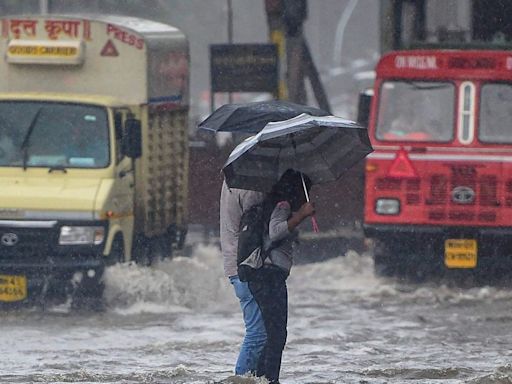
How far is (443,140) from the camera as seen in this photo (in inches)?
685

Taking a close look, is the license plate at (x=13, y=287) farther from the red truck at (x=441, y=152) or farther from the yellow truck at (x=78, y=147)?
the red truck at (x=441, y=152)

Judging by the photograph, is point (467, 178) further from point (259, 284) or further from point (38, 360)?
point (259, 284)

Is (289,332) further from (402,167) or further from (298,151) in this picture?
(298,151)

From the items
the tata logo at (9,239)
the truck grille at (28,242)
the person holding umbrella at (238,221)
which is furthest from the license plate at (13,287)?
the person holding umbrella at (238,221)

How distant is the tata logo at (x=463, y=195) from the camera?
1728cm

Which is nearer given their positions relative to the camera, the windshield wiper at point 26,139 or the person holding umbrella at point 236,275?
the person holding umbrella at point 236,275

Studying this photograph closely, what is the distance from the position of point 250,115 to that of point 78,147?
20.1 ft

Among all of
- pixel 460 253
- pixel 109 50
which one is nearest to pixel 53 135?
pixel 109 50

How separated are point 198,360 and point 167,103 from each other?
5696 millimetres

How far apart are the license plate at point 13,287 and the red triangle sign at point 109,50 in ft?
8.61

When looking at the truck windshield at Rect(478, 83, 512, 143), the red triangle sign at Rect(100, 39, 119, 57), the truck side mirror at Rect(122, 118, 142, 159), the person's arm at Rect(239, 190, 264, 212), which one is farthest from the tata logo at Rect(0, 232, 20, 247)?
the person's arm at Rect(239, 190, 264, 212)

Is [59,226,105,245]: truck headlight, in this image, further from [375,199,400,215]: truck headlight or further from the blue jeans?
the blue jeans

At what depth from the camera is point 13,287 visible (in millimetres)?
15195

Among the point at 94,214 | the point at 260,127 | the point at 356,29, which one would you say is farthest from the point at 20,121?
the point at 356,29
